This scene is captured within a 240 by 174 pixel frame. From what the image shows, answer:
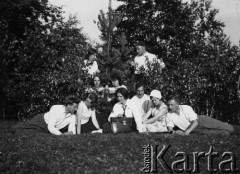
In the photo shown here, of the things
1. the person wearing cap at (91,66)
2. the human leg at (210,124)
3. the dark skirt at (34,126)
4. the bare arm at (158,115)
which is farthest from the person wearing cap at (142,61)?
the dark skirt at (34,126)

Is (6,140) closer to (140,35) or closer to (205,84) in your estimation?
(205,84)

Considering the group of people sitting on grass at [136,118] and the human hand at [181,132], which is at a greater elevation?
the group of people sitting on grass at [136,118]

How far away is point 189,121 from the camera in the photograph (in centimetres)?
1080

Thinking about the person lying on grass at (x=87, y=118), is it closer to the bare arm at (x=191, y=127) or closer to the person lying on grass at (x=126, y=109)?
the person lying on grass at (x=126, y=109)

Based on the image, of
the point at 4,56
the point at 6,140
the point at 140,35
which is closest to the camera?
the point at 6,140

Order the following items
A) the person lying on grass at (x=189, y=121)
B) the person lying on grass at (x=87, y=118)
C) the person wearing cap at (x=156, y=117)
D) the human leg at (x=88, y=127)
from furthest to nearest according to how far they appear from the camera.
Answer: the human leg at (x=88, y=127) → the person lying on grass at (x=87, y=118) → the person wearing cap at (x=156, y=117) → the person lying on grass at (x=189, y=121)

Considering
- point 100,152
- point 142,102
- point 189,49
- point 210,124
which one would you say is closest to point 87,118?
point 142,102

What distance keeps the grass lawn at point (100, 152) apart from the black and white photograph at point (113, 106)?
21 millimetres

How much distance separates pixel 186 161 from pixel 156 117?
4.03 metres

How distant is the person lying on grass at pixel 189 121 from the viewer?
421 inches

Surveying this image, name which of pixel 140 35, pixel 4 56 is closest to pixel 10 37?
pixel 4 56

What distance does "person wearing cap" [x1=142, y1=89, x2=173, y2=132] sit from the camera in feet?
36.4

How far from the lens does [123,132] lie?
11.1 meters

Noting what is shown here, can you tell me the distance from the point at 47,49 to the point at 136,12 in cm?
1505
